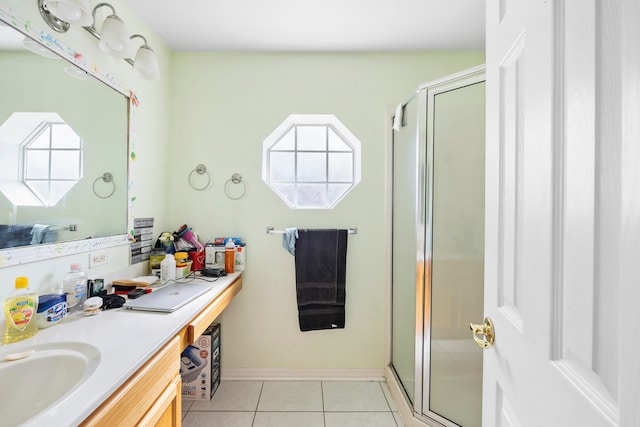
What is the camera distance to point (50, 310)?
3.40 feet

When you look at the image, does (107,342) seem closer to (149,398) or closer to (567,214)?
(149,398)

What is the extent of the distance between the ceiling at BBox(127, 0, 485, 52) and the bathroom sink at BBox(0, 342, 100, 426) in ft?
5.96

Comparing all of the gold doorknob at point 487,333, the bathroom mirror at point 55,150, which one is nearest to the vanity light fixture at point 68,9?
the bathroom mirror at point 55,150

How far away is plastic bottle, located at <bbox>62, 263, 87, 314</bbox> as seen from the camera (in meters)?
1.17

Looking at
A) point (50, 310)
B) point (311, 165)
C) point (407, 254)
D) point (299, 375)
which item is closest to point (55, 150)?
point (50, 310)

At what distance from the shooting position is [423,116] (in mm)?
1561

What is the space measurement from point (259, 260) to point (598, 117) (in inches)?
77.2

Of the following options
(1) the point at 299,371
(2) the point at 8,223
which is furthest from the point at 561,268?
(1) the point at 299,371

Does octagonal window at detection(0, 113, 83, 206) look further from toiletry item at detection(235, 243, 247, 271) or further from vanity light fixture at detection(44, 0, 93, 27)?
toiletry item at detection(235, 243, 247, 271)

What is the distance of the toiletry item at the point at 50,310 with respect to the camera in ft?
3.34

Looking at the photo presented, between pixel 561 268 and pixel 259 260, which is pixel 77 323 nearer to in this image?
pixel 259 260

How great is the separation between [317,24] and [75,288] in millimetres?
1932

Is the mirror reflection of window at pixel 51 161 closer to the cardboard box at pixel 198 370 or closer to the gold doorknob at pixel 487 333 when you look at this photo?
the cardboard box at pixel 198 370

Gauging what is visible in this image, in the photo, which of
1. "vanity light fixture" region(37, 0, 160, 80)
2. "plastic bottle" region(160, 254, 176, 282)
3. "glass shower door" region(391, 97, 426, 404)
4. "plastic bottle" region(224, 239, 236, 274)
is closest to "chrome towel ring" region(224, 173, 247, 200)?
"plastic bottle" region(224, 239, 236, 274)
